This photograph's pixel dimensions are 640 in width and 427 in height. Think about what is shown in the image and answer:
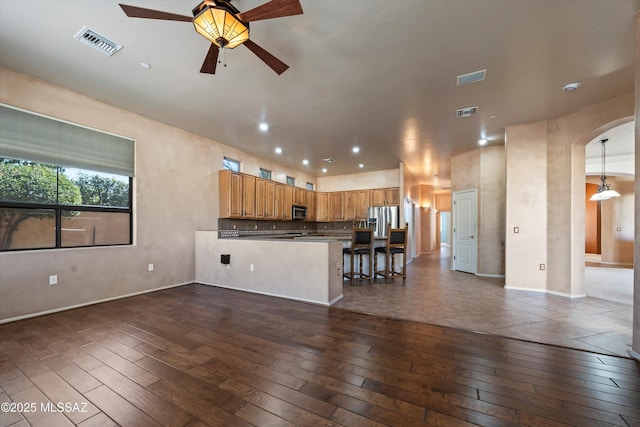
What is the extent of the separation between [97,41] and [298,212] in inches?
231

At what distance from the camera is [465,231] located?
6551mm

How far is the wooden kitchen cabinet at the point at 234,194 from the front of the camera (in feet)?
18.6

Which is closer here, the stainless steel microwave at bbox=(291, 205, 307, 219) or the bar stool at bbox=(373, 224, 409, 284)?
the bar stool at bbox=(373, 224, 409, 284)

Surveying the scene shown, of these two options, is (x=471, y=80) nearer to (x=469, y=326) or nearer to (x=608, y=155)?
(x=469, y=326)

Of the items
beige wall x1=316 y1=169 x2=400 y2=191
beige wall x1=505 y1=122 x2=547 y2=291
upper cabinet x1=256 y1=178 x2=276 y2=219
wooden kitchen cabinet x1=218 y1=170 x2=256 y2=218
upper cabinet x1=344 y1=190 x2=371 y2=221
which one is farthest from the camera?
upper cabinet x1=344 y1=190 x2=371 y2=221

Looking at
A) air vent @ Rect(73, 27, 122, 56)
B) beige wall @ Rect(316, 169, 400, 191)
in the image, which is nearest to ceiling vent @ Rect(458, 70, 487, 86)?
air vent @ Rect(73, 27, 122, 56)

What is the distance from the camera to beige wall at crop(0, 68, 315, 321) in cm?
325

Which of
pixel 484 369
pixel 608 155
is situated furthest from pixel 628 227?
pixel 484 369

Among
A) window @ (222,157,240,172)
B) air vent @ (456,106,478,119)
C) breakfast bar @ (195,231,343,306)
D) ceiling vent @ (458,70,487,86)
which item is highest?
ceiling vent @ (458,70,487,86)

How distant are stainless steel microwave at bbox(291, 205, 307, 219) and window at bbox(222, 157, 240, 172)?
208 centimetres

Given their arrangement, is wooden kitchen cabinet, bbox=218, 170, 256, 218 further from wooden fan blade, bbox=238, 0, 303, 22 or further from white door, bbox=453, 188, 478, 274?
white door, bbox=453, 188, 478, 274

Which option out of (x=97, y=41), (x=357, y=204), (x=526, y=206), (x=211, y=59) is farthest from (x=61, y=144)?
(x=526, y=206)

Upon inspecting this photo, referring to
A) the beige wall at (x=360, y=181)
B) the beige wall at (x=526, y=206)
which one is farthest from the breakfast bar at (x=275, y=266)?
the beige wall at (x=360, y=181)

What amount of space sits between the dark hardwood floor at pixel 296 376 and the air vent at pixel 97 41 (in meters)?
3.11
